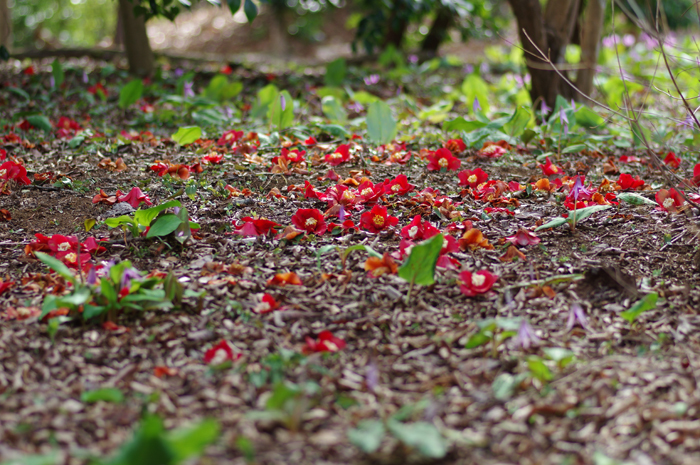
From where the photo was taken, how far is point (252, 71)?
571cm

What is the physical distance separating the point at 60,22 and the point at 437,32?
37.0ft

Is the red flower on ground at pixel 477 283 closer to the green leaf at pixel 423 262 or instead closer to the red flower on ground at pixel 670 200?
the green leaf at pixel 423 262

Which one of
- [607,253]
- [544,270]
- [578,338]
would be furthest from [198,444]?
[607,253]

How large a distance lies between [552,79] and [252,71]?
2.97 metres

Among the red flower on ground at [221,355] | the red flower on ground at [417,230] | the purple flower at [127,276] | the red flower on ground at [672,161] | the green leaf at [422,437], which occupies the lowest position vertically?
the red flower on ground at [221,355]

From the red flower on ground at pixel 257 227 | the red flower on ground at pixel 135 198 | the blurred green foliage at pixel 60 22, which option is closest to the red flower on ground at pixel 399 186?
the red flower on ground at pixel 257 227

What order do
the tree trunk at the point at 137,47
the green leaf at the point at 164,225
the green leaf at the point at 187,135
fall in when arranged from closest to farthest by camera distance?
the green leaf at the point at 164,225, the green leaf at the point at 187,135, the tree trunk at the point at 137,47

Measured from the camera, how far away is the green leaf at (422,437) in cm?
116

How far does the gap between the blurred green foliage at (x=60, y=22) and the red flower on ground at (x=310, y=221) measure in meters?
12.0

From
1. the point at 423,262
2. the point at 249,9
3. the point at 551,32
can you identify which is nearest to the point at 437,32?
the point at 551,32

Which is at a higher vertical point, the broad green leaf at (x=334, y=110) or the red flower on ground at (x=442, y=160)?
the broad green leaf at (x=334, y=110)

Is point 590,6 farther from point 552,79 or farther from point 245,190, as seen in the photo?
point 245,190

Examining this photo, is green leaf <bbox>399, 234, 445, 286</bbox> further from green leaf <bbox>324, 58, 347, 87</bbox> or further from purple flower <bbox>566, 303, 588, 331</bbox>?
green leaf <bbox>324, 58, 347, 87</bbox>

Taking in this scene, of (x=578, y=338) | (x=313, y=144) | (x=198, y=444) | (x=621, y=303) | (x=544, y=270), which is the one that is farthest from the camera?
(x=313, y=144)
